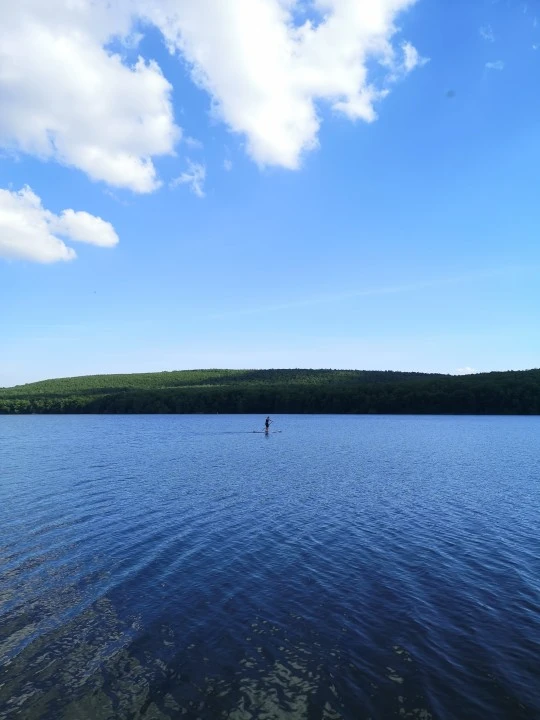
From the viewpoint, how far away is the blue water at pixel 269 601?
10.4 meters

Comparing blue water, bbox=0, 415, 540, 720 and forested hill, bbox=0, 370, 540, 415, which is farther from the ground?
forested hill, bbox=0, 370, 540, 415

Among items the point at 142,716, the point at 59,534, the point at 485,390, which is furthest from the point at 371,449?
the point at 485,390

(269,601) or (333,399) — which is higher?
(333,399)

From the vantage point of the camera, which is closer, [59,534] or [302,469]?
[59,534]

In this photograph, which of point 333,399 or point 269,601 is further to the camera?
point 333,399

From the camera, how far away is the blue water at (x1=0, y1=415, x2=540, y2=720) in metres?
10.4

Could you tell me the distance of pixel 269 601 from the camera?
15.2 metres

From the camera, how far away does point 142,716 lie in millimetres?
9648

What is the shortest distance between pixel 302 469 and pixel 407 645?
30.6 meters

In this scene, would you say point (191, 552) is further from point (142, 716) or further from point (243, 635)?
point (142, 716)

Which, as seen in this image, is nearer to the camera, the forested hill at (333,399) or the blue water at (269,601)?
the blue water at (269,601)

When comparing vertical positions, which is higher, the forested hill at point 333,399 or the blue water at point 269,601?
the forested hill at point 333,399

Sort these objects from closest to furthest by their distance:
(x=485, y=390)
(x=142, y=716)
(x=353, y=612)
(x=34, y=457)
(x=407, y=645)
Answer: (x=142, y=716) < (x=407, y=645) < (x=353, y=612) < (x=34, y=457) < (x=485, y=390)

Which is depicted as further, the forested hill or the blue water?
the forested hill
